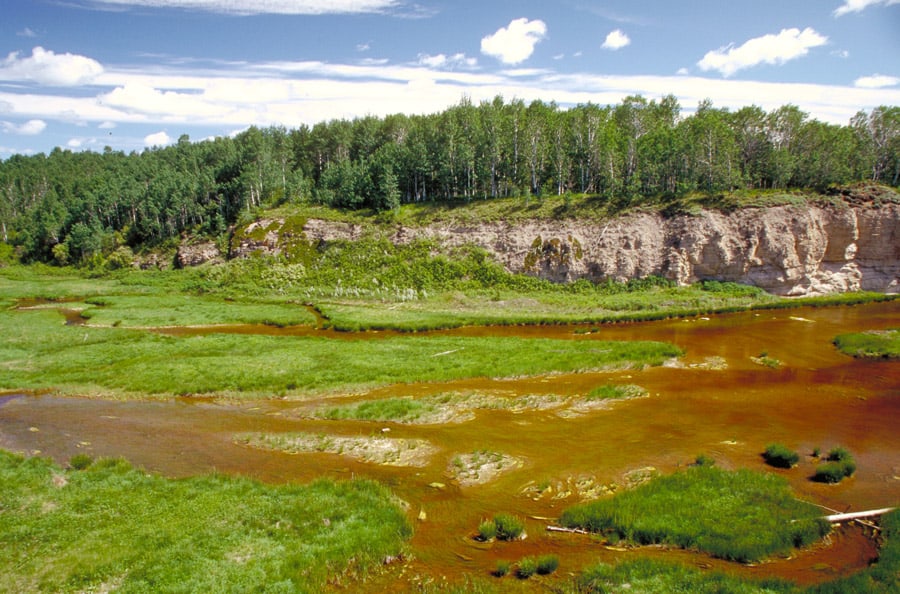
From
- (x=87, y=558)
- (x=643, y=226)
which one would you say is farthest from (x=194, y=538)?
(x=643, y=226)

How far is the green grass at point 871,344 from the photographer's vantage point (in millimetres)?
37500

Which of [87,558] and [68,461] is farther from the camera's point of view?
[68,461]

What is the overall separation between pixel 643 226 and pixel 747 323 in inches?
918

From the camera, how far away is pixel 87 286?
80.4 metres

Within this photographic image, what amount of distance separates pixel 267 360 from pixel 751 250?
60.5 meters

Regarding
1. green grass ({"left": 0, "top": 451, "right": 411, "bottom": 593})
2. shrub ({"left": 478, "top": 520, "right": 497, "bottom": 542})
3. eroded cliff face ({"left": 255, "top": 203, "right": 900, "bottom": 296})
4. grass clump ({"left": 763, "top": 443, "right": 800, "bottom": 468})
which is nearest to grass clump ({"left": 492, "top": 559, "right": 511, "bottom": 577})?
shrub ({"left": 478, "top": 520, "right": 497, "bottom": 542})

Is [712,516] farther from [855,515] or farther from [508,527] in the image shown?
[508,527]

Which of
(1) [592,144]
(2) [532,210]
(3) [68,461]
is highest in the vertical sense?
(1) [592,144]

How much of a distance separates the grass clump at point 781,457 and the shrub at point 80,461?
2902 centimetres

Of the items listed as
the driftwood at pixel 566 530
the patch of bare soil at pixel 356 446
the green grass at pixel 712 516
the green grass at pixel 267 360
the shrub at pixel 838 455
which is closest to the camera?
Answer: the green grass at pixel 712 516

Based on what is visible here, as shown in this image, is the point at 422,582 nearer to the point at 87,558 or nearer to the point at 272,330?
the point at 87,558

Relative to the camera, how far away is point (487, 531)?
15.7m

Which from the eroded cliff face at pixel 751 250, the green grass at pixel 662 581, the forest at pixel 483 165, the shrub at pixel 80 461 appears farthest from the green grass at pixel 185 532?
the forest at pixel 483 165

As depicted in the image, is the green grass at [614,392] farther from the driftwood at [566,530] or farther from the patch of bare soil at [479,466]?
the driftwood at [566,530]
